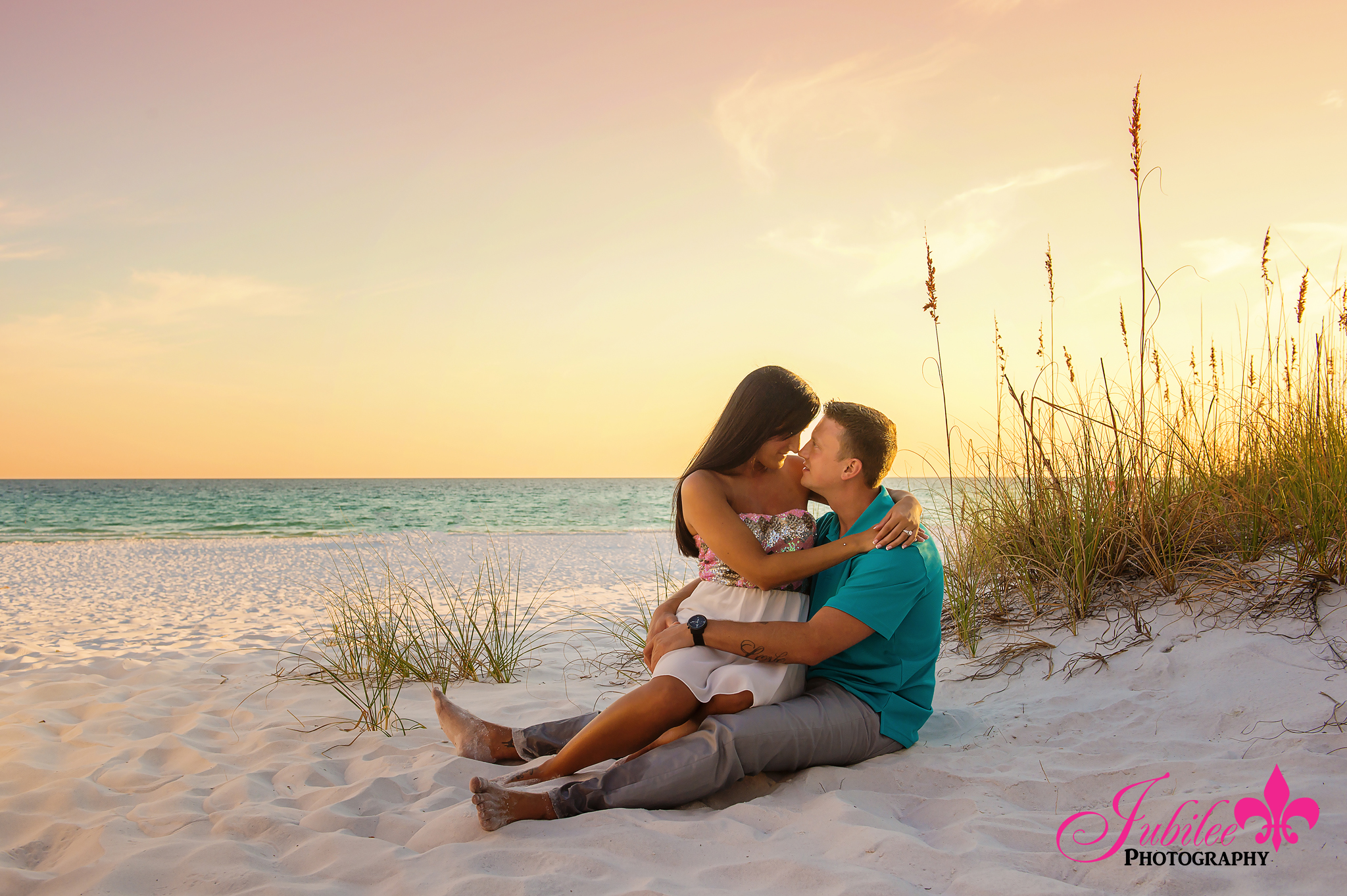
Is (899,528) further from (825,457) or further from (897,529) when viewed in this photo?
(825,457)

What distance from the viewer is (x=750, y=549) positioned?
2527mm

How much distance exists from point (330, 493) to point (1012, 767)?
48.5m

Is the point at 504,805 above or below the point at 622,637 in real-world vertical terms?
above

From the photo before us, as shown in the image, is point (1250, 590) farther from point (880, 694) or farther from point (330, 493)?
point (330, 493)

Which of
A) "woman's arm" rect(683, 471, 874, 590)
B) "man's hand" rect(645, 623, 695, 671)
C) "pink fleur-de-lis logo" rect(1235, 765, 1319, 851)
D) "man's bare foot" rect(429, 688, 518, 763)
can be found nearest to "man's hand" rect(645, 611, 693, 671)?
"man's hand" rect(645, 623, 695, 671)

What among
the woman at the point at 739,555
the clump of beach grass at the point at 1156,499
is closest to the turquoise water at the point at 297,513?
the clump of beach grass at the point at 1156,499

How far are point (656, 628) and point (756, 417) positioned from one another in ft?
2.95

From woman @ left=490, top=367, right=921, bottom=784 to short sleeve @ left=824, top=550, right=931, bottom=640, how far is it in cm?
7

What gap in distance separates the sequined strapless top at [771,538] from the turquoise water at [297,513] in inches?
121

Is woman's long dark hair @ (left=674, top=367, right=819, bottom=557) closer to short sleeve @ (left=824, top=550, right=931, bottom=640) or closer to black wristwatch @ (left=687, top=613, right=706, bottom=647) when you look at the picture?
black wristwatch @ (left=687, top=613, right=706, bottom=647)

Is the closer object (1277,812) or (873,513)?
(1277,812)

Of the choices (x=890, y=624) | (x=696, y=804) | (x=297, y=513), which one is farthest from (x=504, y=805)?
(x=297, y=513)

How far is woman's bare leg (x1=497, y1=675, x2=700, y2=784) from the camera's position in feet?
7.68

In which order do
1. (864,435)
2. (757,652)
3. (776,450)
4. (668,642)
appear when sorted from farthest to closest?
(776,450) < (864,435) < (668,642) < (757,652)
